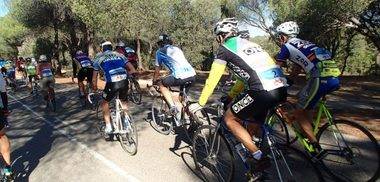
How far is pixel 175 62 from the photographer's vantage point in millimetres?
8758

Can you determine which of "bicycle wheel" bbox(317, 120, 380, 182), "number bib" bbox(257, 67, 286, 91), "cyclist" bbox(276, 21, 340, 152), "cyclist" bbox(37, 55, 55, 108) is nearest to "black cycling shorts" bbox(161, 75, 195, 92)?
"cyclist" bbox(276, 21, 340, 152)

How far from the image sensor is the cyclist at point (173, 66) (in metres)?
8.70

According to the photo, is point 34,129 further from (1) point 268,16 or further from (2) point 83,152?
(1) point 268,16

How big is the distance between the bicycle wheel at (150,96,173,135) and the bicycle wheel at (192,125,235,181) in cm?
272

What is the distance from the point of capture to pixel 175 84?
8.70m

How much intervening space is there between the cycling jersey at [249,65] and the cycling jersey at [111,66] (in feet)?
11.5

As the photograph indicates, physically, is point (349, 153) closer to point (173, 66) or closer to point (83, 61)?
point (173, 66)

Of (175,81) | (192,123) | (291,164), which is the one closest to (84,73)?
(175,81)

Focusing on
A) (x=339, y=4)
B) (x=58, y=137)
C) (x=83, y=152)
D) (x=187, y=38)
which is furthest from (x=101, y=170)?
(x=187, y=38)

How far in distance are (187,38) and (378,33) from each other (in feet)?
68.7

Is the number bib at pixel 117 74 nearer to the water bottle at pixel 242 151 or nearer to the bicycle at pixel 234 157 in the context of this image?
the bicycle at pixel 234 157

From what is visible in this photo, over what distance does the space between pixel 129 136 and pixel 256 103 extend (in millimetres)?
3767

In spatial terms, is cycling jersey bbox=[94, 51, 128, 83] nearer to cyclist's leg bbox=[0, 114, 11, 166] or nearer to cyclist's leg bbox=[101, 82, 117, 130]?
cyclist's leg bbox=[101, 82, 117, 130]

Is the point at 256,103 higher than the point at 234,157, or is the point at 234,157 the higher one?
the point at 256,103
